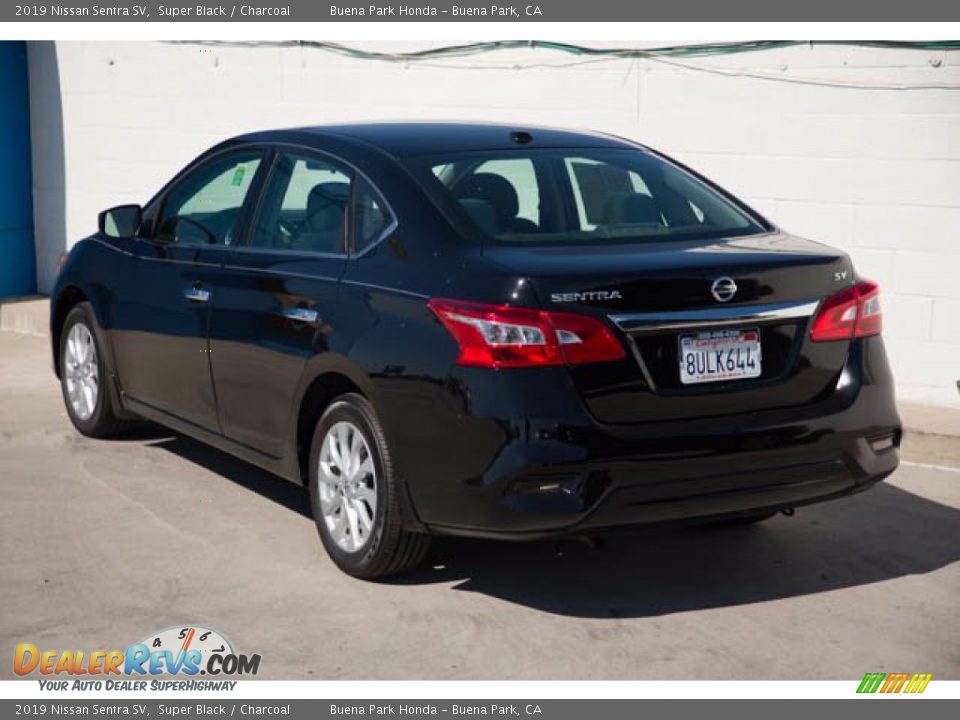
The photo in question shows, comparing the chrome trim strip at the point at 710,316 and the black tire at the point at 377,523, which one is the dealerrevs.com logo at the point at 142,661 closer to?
the black tire at the point at 377,523

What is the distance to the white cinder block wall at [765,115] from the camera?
347 inches

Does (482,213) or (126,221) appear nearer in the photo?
(482,213)

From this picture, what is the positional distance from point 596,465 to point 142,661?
157 cm

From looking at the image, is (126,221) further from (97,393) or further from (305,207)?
Result: (305,207)

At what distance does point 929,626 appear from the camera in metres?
5.52

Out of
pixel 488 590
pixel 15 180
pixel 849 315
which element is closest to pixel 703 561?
pixel 488 590

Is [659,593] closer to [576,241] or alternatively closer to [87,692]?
[576,241]

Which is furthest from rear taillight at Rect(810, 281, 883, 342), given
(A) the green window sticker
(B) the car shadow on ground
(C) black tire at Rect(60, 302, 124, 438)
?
(C) black tire at Rect(60, 302, 124, 438)

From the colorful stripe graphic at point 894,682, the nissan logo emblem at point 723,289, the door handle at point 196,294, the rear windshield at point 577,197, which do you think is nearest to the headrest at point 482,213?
the rear windshield at point 577,197

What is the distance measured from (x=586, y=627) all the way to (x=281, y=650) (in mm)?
1033

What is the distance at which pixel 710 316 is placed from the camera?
5324 millimetres

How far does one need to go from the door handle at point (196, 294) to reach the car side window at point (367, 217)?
3.31 ft
